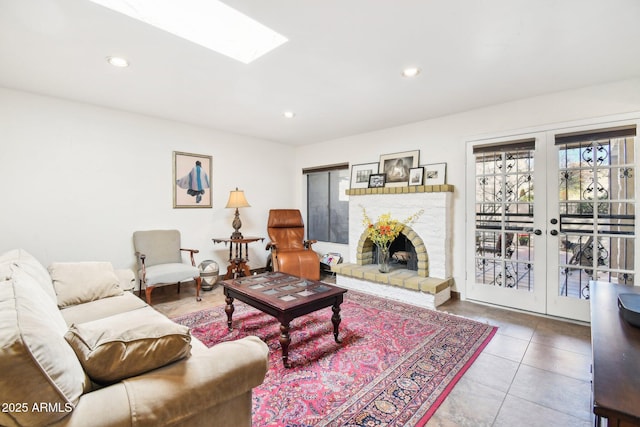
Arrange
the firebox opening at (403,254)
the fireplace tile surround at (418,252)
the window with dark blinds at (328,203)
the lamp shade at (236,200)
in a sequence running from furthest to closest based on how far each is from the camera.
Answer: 1. the window with dark blinds at (328,203)
2. the lamp shade at (236,200)
3. the firebox opening at (403,254)
4. the fireplace tile surround at (418,252)

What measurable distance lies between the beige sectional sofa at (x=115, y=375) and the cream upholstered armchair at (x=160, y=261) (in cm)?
222

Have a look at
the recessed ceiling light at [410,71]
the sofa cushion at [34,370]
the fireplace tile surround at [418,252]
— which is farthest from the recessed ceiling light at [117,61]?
Result: the fireplace tile surround at [418,252]

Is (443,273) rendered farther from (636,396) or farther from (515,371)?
(636,396)

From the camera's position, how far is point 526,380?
1.95 metres

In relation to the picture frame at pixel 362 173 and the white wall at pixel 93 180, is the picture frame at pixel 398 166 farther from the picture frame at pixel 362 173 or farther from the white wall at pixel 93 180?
the white wall at pixel 93 180

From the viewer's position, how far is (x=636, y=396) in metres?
0.78

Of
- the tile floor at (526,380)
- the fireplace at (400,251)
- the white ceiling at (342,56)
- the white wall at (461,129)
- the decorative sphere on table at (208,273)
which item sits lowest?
the tile floor at (526,380)

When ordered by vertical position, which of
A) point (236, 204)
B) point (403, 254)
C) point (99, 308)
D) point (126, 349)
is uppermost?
point (236, 204)

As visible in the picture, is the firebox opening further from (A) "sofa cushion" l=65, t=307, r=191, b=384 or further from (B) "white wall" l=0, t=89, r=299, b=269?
(A) "sofa cushion" l=65, t=307, r=191, b=384

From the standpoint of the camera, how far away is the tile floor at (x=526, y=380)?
1612 millimetres

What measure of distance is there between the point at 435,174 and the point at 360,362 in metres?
2.64

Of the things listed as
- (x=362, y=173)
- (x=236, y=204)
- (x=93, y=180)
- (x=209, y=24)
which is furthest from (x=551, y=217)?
(x=93, y=180)

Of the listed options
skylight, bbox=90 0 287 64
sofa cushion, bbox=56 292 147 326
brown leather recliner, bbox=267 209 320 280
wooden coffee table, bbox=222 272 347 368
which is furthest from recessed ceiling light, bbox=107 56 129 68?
brown leather recliner, bbox=267 209 320 280

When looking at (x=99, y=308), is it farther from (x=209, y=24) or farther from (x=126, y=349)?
(x=209, y=24)
